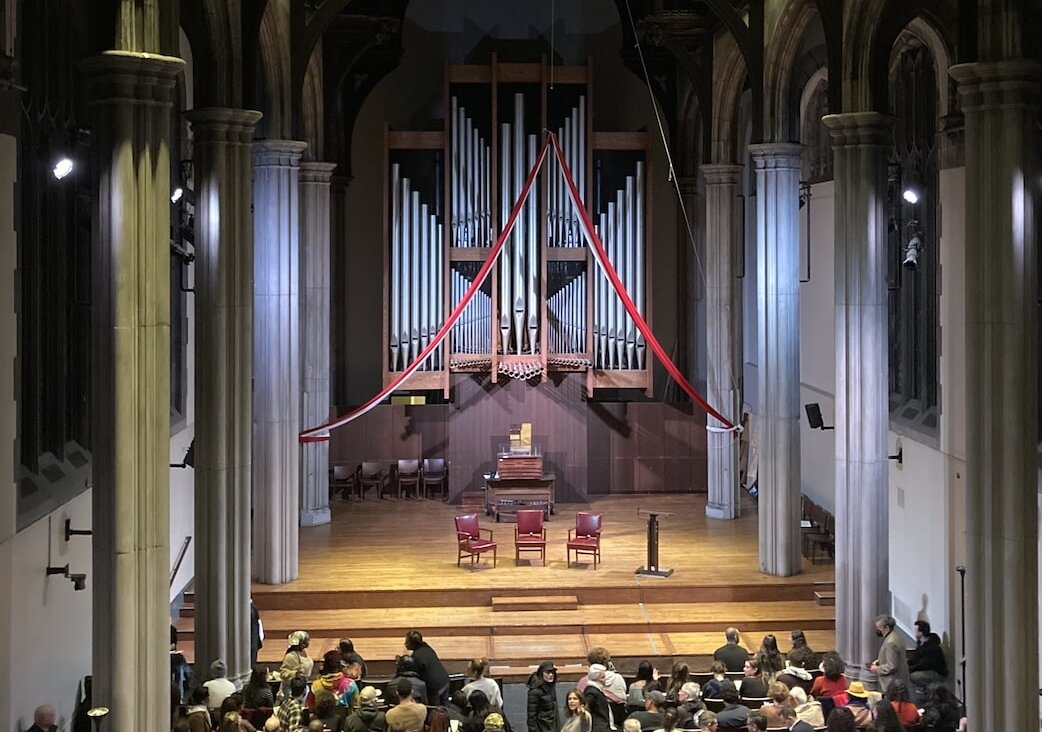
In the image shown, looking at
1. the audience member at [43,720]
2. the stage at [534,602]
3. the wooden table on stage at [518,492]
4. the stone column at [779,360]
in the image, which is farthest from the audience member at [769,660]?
the wooden table on stage at [518,492]

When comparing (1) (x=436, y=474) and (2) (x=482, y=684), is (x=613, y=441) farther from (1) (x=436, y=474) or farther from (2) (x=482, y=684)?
(2) (x=482, y=684)

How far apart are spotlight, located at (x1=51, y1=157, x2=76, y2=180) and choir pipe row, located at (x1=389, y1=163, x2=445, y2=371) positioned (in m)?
7.55

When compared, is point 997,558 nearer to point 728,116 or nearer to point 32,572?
point 32,572

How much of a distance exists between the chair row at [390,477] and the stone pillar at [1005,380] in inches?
448

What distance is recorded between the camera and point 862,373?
11312 mm

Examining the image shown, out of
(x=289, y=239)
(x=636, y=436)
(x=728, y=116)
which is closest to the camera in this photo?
(x=289, y=239)

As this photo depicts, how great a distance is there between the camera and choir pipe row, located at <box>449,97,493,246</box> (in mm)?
17688

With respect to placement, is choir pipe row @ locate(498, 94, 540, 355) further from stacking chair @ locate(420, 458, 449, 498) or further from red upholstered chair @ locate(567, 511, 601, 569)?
red upholstered chair @ locate(567, 511, 601, 569)

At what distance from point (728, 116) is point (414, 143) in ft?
15.1

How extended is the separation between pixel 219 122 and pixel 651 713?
20.9 feet

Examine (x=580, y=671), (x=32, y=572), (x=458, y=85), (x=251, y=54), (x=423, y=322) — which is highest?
(x=458, y=85)

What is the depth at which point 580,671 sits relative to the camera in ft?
39.3

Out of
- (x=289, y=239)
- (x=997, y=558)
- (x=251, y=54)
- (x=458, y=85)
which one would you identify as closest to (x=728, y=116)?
(x=458, y=85)

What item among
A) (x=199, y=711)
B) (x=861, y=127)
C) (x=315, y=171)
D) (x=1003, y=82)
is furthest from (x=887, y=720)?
(x=315, y=171)
